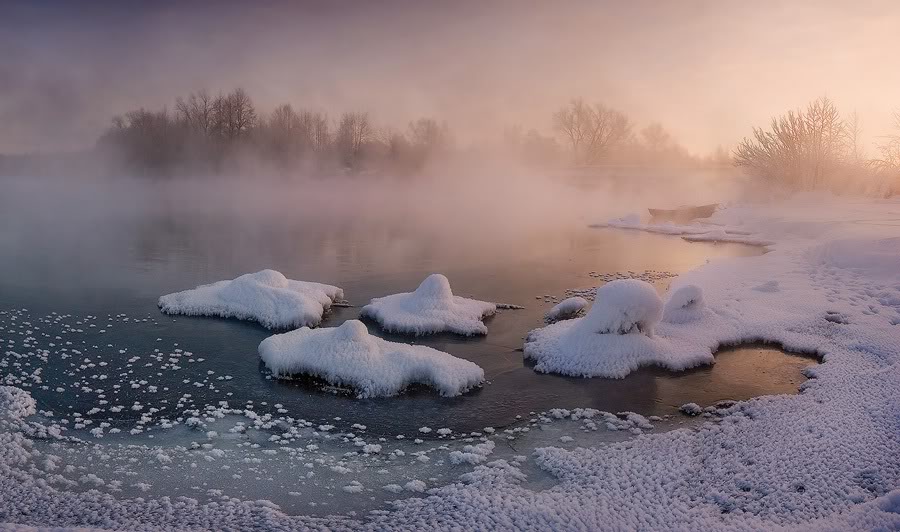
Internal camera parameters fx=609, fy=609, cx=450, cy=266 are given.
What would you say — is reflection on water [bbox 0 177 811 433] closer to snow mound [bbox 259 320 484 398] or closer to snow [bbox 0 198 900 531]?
snow mound [bbox 259 320 484 398]

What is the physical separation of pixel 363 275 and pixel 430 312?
22.5 ft

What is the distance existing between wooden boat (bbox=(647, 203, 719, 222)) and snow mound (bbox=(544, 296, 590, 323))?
32.9 metres

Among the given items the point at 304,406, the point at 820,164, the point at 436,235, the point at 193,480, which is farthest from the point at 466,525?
the point at 820,164

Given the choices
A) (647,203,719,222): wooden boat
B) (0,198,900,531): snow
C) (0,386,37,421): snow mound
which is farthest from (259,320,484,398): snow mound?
(647,203,719,222): wooden boat

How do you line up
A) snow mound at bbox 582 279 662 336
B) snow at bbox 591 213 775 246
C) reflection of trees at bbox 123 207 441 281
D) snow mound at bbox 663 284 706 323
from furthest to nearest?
snow at bbox 591 213 775 246 → reflection of trees at bbox 123 207 441 281 → snow mound at bbox 663 284 706 323 → snow mound at bbox 582 279 662 336

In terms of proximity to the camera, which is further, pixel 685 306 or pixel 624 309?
pixel 685 306

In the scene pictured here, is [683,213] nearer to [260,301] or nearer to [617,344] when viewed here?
[617,344]

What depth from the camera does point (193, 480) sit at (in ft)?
25.3

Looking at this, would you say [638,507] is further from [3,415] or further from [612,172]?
[612,172]

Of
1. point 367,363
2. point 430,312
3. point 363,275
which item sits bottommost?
point 367,363

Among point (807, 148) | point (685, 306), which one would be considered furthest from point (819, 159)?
point (685, 306)

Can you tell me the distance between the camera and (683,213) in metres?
48.8

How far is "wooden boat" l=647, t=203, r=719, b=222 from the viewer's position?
4719 cm

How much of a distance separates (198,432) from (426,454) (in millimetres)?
3491
